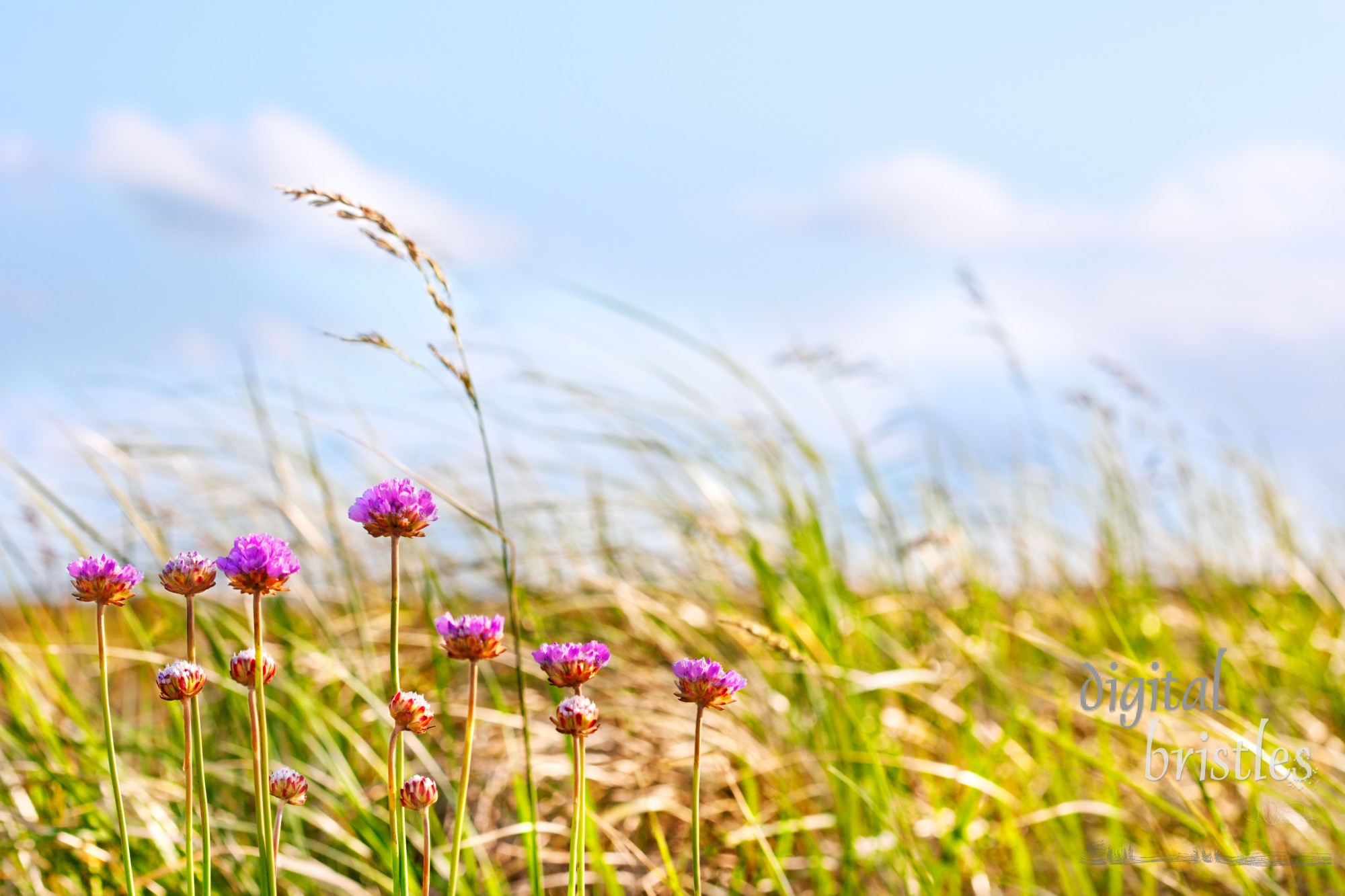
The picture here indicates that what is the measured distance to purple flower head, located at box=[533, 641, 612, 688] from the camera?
2.66 feet

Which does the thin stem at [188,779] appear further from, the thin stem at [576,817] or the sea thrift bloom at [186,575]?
the thin stem at [576,817]

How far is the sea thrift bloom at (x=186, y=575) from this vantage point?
81 centimetres

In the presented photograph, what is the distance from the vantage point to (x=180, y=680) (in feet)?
2.60

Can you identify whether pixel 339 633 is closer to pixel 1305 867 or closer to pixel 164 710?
pixel 164 710

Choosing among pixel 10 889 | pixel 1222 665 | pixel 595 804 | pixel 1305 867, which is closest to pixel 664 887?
pixel 595 804

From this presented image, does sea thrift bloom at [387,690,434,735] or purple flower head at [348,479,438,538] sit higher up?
purple flower head at [348,479,438,538]

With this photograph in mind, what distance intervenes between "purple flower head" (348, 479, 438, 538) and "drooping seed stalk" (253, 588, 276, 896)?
0.10m

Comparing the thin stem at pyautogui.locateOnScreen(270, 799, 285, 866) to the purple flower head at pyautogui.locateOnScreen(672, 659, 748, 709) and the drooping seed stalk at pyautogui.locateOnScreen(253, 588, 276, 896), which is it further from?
the purple flower head at pyautogui.locateOnScreen(672, 659, 748, 709)

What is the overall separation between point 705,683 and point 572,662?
116 millimetres

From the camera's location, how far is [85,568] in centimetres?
83

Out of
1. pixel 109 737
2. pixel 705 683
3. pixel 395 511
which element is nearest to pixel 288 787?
pixel 109 737

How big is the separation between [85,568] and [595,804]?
1.42 m

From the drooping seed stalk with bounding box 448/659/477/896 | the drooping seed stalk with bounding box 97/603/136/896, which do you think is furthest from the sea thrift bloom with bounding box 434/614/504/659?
the drooping seed stalk with bounding box 97/603/136/896

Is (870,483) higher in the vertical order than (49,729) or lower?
higher
